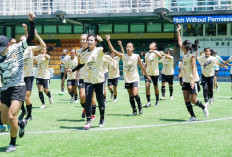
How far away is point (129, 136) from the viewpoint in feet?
25.7

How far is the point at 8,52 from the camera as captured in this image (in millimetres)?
6766

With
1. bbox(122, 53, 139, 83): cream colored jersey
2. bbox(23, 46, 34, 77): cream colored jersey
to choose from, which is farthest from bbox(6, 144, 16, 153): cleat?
bbox(122, 53, 139, 83): cream colored jersey

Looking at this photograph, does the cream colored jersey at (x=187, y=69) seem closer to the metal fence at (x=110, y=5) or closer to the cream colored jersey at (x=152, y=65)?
the cream colored jersey at (x=152, y=65)

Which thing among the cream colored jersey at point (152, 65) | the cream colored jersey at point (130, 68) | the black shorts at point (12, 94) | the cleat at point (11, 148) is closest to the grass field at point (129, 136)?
the cleat at point (11, 148)

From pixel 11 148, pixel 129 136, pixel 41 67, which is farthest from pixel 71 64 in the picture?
pixel 11 148

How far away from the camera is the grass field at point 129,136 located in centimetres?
652

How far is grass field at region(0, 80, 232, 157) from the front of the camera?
652cm

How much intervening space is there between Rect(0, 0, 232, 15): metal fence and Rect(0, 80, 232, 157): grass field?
22.2 metres

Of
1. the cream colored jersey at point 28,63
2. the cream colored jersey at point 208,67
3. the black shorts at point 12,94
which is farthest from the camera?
the cream colored jersey at point 208,67

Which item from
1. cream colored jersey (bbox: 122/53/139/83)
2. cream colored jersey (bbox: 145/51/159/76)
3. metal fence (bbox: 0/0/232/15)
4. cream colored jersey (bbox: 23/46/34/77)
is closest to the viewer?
cream colored jersey (bbox: 23/46/34/77)

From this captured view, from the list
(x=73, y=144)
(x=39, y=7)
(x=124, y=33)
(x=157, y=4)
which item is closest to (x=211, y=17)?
(x=157, y=4)

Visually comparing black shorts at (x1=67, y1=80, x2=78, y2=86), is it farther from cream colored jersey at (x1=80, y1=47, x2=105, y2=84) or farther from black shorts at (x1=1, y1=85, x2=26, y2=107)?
black shorts at (x1=1, y1=85, x2=26, y2=107)

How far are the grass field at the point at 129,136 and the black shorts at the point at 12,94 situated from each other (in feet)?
2.76

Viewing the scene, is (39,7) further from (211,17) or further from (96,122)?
(96,122)
